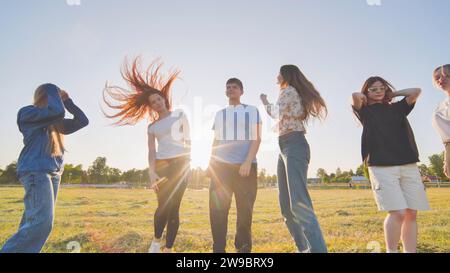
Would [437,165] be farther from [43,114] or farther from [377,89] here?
[43,114]

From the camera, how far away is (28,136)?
14.5 ft

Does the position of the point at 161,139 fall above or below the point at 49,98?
below

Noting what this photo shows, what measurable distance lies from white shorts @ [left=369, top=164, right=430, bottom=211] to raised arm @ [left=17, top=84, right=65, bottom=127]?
4.44 m

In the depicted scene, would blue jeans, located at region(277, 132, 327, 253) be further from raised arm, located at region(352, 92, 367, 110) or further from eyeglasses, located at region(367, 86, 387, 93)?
eyeglasses, located at region(367, 86, 387, 93)

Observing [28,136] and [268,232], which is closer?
[28,136]

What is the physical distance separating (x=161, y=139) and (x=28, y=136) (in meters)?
1.95

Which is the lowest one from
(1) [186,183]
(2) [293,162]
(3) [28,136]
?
(1) [186,183]

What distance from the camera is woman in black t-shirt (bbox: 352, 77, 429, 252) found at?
4156 mm

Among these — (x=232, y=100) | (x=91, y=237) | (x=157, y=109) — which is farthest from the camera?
(x=91, y=237)

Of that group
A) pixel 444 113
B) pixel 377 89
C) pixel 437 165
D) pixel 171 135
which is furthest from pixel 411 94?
pixel 437 165

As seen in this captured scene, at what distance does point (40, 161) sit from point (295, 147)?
3397mm

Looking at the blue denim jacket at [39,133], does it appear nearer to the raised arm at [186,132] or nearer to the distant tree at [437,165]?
the raised arm at [186,132]
